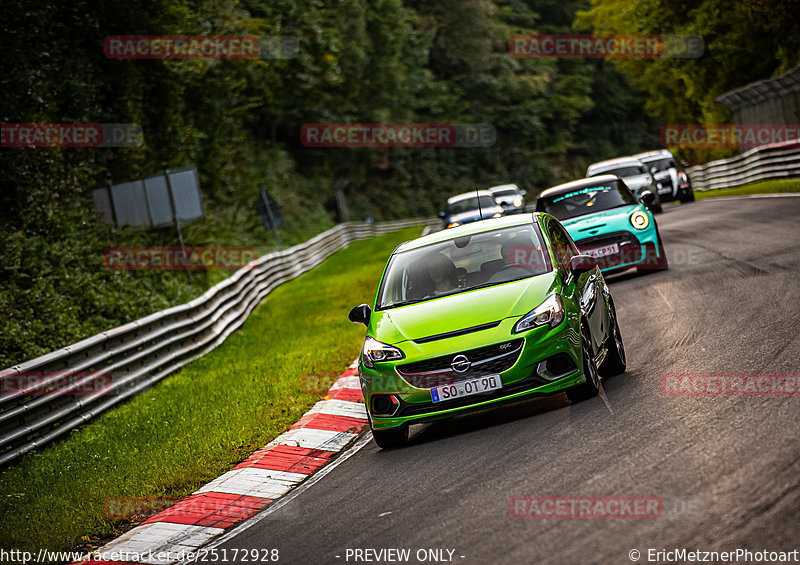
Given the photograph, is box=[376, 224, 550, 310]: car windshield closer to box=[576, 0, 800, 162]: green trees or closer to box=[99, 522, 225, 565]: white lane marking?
box=[99, 522, 225, 565]: white lane marking

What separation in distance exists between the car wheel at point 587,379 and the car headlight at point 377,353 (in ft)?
4.56

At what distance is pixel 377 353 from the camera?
809 cm

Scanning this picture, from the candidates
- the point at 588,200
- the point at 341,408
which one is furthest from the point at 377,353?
the point at 588,200

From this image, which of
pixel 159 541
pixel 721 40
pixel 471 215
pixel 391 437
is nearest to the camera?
pixel 159 541

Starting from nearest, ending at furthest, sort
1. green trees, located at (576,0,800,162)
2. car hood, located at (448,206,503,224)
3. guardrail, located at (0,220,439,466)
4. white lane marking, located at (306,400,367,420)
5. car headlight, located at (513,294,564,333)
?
car headlight, located at (513,294,564,333) < white lane marking, located at (306,400,367,420) < guardrail, located at (0,220,439,466) < car hood, located at (448,206,503,224) < green trees, located at (576,0,800,162)

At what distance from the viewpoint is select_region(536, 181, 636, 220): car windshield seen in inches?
637

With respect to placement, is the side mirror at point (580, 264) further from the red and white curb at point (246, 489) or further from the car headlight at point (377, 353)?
the red and white curb at point (246, 489)

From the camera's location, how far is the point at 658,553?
457cm

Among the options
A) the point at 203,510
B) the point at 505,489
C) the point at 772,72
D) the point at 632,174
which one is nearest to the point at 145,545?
the point at 203,510

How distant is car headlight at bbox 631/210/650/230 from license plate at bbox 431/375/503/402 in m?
8.61

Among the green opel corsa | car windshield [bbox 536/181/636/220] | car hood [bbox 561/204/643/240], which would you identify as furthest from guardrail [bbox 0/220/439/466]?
car hood [bbox 561/204/643/240]

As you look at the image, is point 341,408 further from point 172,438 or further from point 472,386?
point 472,386

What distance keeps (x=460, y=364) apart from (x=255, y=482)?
184 cm

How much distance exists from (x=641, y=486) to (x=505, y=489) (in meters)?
0.90
